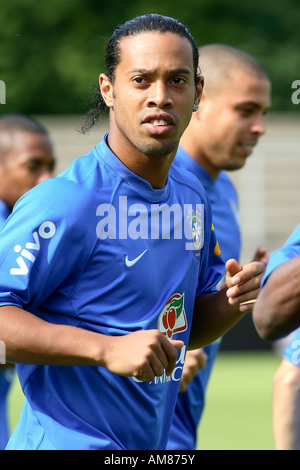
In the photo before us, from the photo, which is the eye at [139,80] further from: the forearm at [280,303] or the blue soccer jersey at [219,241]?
the blue soccer jersey at [219,241]

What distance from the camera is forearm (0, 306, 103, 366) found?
2760 millimetres

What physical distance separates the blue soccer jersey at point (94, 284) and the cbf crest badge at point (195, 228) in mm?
114

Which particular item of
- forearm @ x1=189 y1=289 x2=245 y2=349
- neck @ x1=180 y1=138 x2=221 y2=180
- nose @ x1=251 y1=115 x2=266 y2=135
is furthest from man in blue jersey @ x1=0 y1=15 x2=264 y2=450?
nose @ x1=251 y1=115 x2=266 y2=135

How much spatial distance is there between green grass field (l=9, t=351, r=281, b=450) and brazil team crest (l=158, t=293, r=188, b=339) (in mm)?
4045

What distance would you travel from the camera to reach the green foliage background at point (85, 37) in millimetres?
19109

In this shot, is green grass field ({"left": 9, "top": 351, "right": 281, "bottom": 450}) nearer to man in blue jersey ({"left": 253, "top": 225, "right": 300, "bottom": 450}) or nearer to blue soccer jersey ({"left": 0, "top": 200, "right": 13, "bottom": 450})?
blue soccer jersey ({"left": 0, "top": 200, "right": 13, "bottom": 450})

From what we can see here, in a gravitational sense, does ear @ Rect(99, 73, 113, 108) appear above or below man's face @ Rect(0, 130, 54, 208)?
above

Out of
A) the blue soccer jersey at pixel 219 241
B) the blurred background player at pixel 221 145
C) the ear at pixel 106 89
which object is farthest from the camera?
the blurred background player at pixel 221 145

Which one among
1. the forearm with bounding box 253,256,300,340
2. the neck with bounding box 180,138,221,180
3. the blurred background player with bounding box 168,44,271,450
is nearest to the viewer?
the forearm with bounding box 253,256,300,340

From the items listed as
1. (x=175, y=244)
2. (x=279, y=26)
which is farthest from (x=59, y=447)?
(x=279, y=26)

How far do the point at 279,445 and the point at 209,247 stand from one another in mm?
1231

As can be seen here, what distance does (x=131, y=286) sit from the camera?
2988 mm

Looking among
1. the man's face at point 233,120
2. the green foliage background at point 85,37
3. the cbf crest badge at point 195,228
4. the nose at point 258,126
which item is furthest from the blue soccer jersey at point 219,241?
the green foliage background at point 85,37

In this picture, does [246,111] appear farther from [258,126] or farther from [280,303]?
[280,303]
